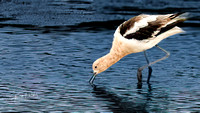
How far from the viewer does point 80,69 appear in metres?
11.4

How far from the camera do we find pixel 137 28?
991 centimetres

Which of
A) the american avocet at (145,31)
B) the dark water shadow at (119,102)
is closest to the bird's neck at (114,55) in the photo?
the american avocet at (145,31)

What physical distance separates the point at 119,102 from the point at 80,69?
286cm

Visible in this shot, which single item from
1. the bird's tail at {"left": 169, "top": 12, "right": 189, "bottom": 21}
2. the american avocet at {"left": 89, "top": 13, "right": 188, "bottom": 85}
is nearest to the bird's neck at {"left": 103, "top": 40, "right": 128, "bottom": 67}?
the american avocet at {"left": 89, "top": 13, "right": 188, "bottom": 85}

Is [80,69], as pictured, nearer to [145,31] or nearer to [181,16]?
[145,31]

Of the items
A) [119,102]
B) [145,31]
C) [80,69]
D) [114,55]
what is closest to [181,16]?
[145,31]

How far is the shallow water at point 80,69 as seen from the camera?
8.66 m

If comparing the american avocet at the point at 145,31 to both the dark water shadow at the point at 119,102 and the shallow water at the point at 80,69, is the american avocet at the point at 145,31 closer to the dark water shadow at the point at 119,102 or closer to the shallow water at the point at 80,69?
the shallow water at the point at 80,69

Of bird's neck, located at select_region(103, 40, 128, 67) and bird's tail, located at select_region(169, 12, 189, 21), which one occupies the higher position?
bird's tail, located at select_region(169, 12, 189, 21)

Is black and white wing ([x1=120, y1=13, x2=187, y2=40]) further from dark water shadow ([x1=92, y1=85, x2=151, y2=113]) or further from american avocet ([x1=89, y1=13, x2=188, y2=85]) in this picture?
dark water shadow ([x1=92, y1=85, x2=151, y2=113])

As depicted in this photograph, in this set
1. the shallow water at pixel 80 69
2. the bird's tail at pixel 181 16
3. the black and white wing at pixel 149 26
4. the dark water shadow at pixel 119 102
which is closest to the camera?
the dark water shadow at pixel 119 102

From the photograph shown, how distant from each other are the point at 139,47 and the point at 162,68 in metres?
1.79

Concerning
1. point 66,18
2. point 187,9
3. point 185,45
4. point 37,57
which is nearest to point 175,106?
point 37,57

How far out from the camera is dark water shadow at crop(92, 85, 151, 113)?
8.19m
